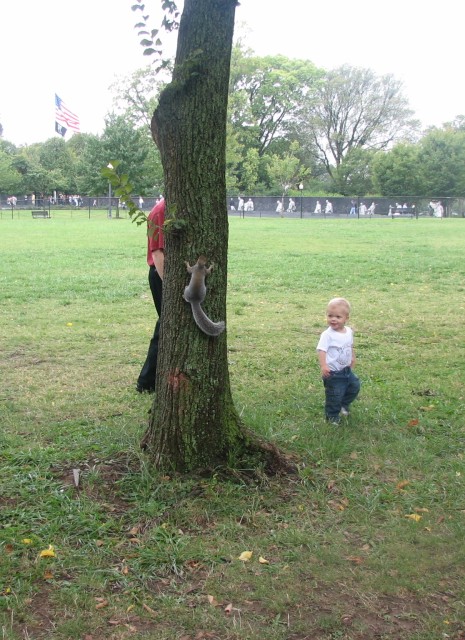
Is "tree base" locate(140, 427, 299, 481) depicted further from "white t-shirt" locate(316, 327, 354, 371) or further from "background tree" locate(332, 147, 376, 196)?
"background tree" locate(332, 147, 376, 196)

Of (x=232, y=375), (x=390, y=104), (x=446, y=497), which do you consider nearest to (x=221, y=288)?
(x=446, y=497)

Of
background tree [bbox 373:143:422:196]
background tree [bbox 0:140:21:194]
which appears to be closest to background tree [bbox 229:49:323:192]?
background tree [bbox 373:143:422:196]

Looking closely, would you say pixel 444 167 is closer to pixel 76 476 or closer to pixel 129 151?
pixel 129 151

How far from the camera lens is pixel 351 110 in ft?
243

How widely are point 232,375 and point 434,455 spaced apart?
2219 millimetres

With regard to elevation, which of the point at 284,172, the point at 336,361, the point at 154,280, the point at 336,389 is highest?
the point at 284,172

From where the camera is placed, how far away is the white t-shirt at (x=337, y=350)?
15.4ft

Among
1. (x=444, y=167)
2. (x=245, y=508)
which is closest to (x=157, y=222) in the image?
(x=245, y=508)

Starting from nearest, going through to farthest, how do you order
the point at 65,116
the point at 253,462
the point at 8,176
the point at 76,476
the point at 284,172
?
the point at 76,476, the point at 253,462, the point at 65,116, the point at 284,172, the point at 8,176

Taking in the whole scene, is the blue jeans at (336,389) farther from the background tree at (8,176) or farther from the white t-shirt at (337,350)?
the background tree at (8,176)

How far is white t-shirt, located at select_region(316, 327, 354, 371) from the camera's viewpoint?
15.4 feet

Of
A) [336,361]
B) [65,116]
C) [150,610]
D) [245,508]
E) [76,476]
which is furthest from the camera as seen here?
[65,116]

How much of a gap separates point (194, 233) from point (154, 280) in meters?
1.64

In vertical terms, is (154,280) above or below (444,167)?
below
